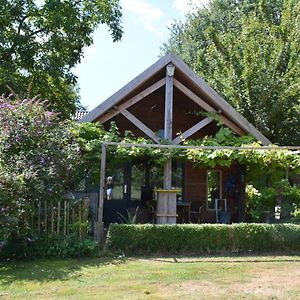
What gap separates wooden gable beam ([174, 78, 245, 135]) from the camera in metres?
13.4

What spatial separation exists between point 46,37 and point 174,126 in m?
7.35

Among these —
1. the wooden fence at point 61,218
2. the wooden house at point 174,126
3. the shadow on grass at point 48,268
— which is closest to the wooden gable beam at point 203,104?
the wooden house at point 174,126

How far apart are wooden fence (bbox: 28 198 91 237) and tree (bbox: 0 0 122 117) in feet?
27.5

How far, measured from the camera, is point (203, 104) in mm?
13641

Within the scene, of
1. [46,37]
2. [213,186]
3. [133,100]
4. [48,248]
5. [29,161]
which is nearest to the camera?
[48,248]

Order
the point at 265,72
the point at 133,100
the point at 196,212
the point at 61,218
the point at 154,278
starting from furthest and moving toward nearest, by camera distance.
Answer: the point at 265,72 < the point at 196,212 < the point at 133,100 < the point at 61,218 < the point at 154,278

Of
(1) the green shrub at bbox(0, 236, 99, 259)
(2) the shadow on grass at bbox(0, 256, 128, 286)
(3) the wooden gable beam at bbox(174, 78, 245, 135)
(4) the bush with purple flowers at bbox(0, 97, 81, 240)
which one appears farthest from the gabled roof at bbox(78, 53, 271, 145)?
(2) the shadow on grass at bbox(0, 256, 128, 286)

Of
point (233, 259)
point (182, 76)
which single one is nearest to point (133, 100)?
point (182, 76)

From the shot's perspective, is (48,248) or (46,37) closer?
(48,248)

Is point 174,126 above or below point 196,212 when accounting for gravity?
above

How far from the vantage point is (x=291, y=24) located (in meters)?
19.1

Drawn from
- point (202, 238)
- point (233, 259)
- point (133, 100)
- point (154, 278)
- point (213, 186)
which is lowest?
point (154, 278)

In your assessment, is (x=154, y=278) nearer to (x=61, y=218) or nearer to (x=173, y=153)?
(x=61, y=218)

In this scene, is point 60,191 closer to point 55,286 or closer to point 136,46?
point 55,286
